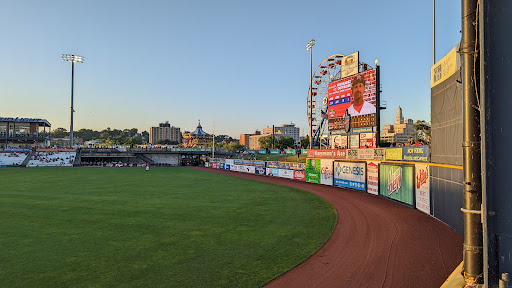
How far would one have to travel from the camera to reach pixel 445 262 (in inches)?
379

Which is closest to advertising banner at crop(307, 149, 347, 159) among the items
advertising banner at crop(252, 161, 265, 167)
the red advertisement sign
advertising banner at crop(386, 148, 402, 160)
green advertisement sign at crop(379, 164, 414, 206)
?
the red advertisement sign

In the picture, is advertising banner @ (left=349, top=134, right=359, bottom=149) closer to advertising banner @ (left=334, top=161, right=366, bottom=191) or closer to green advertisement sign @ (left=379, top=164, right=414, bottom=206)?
advertising banner @ (left=334, top=161, right=366, bottom=191)

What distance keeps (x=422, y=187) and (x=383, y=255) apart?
882cm

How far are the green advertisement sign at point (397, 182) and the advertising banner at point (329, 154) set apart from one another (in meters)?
5.92

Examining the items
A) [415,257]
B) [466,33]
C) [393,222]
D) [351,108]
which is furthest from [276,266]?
[351,108]

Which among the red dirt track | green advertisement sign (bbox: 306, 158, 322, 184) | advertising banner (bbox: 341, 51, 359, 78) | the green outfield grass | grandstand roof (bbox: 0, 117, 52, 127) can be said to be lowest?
the red dirt track

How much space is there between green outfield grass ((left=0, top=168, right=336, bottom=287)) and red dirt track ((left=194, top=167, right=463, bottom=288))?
645 millimetres

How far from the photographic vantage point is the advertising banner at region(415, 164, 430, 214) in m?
16.4

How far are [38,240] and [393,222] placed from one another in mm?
16532

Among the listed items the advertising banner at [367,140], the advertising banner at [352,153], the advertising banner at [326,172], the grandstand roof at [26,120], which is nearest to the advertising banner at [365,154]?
the advertising banner at [352,153]

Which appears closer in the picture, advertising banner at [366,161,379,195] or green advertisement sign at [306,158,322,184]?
advertising banner at [366,161,379,195]

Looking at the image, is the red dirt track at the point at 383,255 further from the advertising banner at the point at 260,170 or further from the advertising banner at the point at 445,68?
the advertising banner at the point at 260,170

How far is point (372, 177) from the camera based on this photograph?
24.7 meters

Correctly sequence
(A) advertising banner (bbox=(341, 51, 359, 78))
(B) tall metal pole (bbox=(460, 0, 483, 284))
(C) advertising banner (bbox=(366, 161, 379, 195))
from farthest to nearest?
(A) advertising banner (bbox=(341, 51, 359, 78)) → (C) advertising banner (bbox=(366, 161, 379, 195)) → (B) tall metal pole (bbox=(460, 0, 483, 284))
